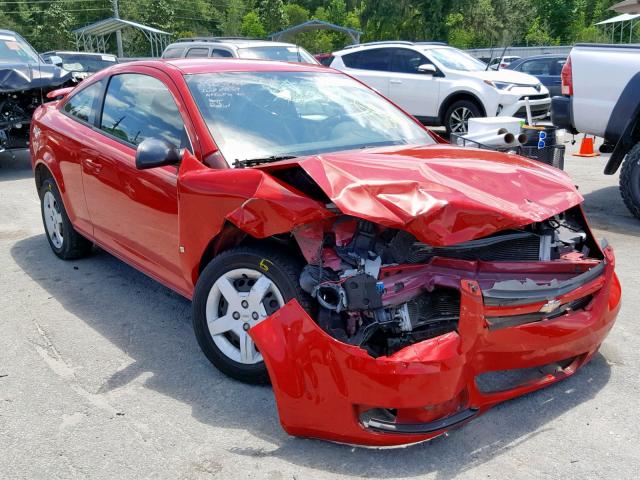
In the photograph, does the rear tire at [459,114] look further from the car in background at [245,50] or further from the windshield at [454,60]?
the car in background at [245,50]

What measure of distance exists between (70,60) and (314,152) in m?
20.0

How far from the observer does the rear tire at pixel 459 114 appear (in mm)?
11594

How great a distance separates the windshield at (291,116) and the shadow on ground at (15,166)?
273 inches

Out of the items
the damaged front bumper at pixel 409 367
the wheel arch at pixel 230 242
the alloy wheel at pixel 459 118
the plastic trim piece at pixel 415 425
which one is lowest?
the alloy wheel at pixel 459 118

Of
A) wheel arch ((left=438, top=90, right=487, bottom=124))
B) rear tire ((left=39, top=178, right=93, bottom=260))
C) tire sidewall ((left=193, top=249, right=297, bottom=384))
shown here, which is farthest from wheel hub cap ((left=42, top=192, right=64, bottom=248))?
wheel arch ((left=438, top=90, right=487, bottom=124))

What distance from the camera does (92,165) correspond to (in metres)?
4.52

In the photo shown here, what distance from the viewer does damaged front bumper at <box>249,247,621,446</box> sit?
2.62m

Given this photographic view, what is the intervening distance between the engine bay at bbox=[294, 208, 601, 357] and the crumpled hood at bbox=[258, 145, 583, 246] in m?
0.24

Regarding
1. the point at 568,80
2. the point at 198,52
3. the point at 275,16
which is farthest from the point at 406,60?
the point at 275,16

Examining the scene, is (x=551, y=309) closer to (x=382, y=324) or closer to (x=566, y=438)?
(x=566, y=438)

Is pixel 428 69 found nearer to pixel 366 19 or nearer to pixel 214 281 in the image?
pixel 214 281

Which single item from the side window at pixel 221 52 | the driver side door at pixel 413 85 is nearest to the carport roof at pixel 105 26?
the side window at pixel 221 52

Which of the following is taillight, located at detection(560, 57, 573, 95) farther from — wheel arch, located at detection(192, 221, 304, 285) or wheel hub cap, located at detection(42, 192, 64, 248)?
wheel hub cap, located at detection(42, 192, 64, 248)

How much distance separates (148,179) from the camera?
388 cm
